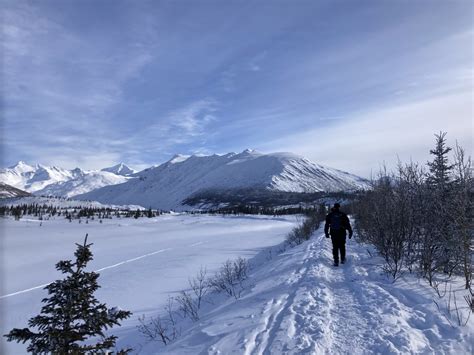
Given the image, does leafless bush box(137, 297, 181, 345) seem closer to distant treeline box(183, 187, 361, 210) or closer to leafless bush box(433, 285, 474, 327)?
leafless bush box(433, 285, 474, 327)

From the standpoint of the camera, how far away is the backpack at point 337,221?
10719mm

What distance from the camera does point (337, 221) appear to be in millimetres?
10781

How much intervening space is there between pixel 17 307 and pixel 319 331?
9.21m

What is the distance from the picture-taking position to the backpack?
10.7m

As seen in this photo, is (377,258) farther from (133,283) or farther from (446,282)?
(133,283)

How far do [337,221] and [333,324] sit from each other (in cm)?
593

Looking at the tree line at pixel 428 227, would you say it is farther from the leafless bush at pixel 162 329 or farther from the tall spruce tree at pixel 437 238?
the leafless bush at pixel 162 329

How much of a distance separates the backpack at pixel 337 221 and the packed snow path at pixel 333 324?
3005 millimetres

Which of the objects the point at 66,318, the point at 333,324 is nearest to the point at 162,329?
the point at 333,324

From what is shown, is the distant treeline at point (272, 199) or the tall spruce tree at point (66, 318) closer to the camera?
the tall spruce tree at point (66, 318)

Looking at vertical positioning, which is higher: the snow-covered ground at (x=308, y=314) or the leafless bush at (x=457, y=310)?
the leafless bush at (x=457, y=310)

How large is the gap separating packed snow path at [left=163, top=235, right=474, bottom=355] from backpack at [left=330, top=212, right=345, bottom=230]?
3005 millimetres

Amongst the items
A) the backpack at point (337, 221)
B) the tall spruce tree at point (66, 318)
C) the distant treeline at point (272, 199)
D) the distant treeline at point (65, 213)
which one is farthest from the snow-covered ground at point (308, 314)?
the distant treeline at point (272, 199)

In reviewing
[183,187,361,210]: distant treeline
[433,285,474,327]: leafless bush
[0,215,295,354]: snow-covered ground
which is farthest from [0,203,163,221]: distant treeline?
[183,187,361,210]: distant treeline
